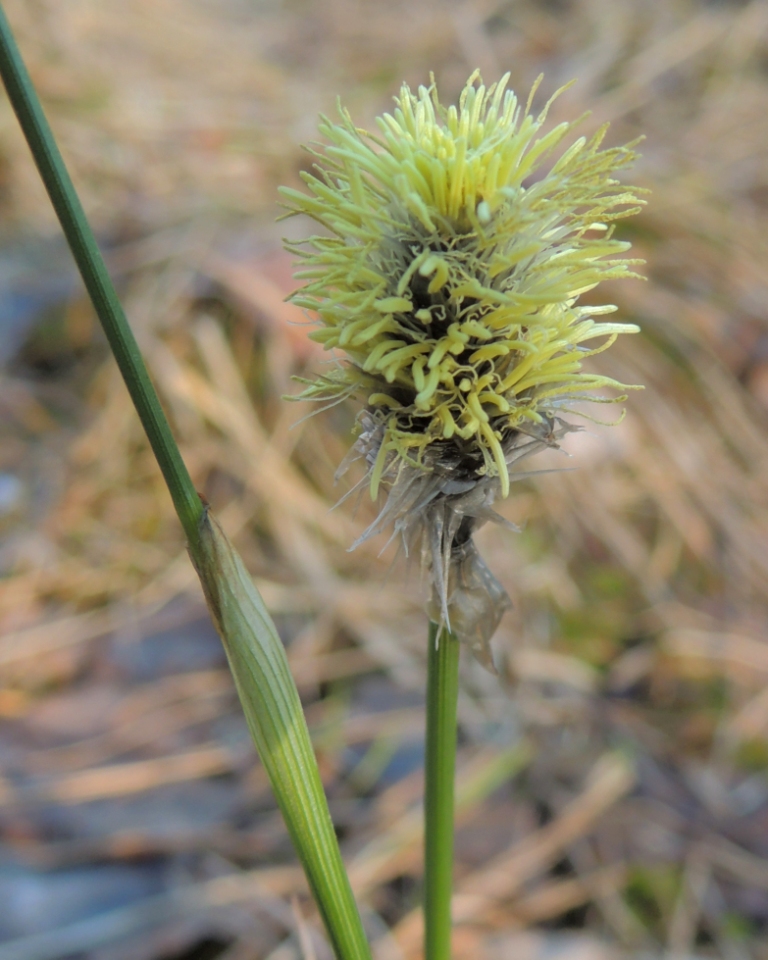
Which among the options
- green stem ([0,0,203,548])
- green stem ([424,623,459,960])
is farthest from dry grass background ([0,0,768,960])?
green stem ([0,0,203,548])

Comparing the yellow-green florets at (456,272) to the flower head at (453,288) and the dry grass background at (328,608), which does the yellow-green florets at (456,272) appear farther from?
the dry grass background at (328,608)

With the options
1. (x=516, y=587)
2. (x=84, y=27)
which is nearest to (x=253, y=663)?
(x=516, y=587)

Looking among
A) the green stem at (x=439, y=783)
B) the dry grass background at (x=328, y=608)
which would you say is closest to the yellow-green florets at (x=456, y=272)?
the green stem at (x=439, y=783)

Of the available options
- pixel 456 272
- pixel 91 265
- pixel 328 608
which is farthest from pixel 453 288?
pixel 328 608

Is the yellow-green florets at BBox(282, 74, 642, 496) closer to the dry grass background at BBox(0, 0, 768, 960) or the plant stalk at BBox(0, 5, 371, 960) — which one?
the plant stalk at BBox(0, 5, 371, 960)

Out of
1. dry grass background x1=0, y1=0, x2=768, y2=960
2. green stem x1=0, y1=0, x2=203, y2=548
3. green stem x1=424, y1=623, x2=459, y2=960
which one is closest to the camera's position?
green stem x1=0, y1=0, x2=203, y2=548

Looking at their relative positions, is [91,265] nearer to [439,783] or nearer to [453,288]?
[453,288]

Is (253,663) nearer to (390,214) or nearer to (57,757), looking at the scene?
(390,214)
